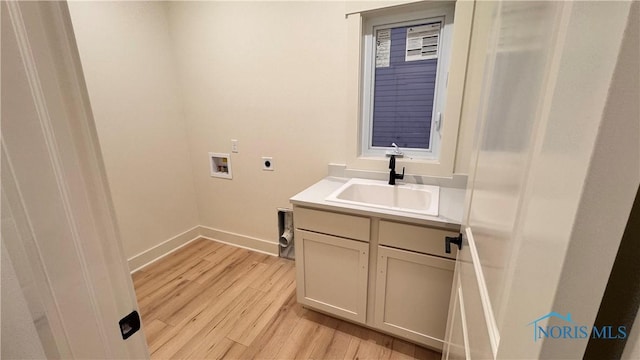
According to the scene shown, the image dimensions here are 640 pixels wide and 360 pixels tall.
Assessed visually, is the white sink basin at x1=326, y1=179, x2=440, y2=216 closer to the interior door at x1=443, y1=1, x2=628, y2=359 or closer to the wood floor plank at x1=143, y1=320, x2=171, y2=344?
the interior door at x1=443, y1=1, x2=628, y2=359

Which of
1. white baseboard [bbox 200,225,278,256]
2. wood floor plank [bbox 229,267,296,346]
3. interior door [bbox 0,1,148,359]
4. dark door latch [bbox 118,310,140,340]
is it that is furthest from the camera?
white baseboard [bbox 200,225,278,256]

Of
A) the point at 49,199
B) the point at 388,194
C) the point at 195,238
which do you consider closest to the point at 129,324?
the point at 49,199

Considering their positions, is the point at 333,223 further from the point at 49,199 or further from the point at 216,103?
the point at 216,103

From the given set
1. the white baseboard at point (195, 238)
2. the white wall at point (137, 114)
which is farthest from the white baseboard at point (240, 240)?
the white wall at point (137, 114)

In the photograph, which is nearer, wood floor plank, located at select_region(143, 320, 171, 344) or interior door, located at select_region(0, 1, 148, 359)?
interior door, located at select_region(0, 1, 148, 359)

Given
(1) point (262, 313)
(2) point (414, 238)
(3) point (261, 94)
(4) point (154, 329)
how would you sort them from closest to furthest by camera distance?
(2) point (414, 238), (4) point (154, 329), (1) point (262, 313), (3) point (261, 94)

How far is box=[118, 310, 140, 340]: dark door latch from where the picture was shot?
1.72 ft

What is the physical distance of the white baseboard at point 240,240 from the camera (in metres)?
2.47

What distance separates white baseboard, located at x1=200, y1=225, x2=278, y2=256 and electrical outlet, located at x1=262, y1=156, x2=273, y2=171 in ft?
2.35

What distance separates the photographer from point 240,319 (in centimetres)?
173

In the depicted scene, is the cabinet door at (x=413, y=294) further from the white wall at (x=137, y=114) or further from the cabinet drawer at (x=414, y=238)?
the white wall at (x=137, y=114)

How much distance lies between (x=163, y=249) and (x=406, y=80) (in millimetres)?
2562

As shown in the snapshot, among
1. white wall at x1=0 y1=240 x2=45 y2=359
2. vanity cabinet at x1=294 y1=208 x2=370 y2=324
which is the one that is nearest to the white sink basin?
vanity cabinet at x1=294 y1=208 x2=370 y2=324

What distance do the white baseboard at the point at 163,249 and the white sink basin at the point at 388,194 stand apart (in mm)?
1855
